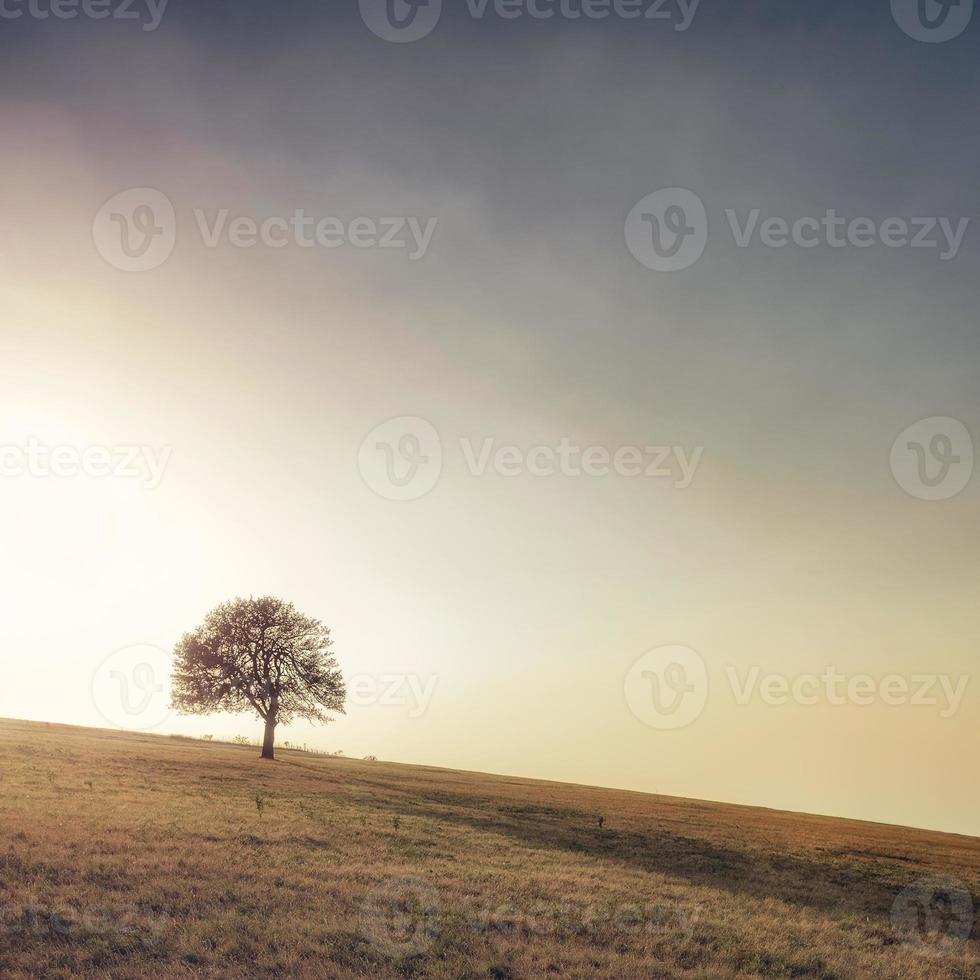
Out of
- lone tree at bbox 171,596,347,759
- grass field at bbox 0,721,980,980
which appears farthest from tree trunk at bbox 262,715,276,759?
grass field at bbox 0,721,980,980

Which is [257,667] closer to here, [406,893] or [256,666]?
[256,666]

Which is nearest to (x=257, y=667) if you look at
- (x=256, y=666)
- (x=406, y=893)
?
(x=256, y=666)

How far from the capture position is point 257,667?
63.5 metres

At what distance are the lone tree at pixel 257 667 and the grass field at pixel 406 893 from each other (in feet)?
71.9

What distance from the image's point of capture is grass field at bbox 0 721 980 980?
15.1m

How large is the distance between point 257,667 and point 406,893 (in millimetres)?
47584

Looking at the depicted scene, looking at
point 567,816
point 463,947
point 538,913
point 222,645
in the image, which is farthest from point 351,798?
point 222,645

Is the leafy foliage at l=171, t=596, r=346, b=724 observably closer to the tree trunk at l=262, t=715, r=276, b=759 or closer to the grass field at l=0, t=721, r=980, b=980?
the tree trunk at l=262, t=715, r=276, b=759

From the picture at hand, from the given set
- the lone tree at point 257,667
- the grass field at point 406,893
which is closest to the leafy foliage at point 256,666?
the lone tree at point 257,667

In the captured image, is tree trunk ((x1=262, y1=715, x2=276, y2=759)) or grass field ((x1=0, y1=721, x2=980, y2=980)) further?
tree trunk ((x1=262, y1=715, x2=276, y2=759))

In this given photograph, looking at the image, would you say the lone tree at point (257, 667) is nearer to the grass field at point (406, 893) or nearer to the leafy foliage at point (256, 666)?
the leafy foliage at point (256, 666)

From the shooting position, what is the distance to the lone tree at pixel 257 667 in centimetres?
6275

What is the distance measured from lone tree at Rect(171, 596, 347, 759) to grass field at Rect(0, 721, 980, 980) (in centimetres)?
2191

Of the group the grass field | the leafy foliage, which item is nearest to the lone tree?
the leafy foliage
